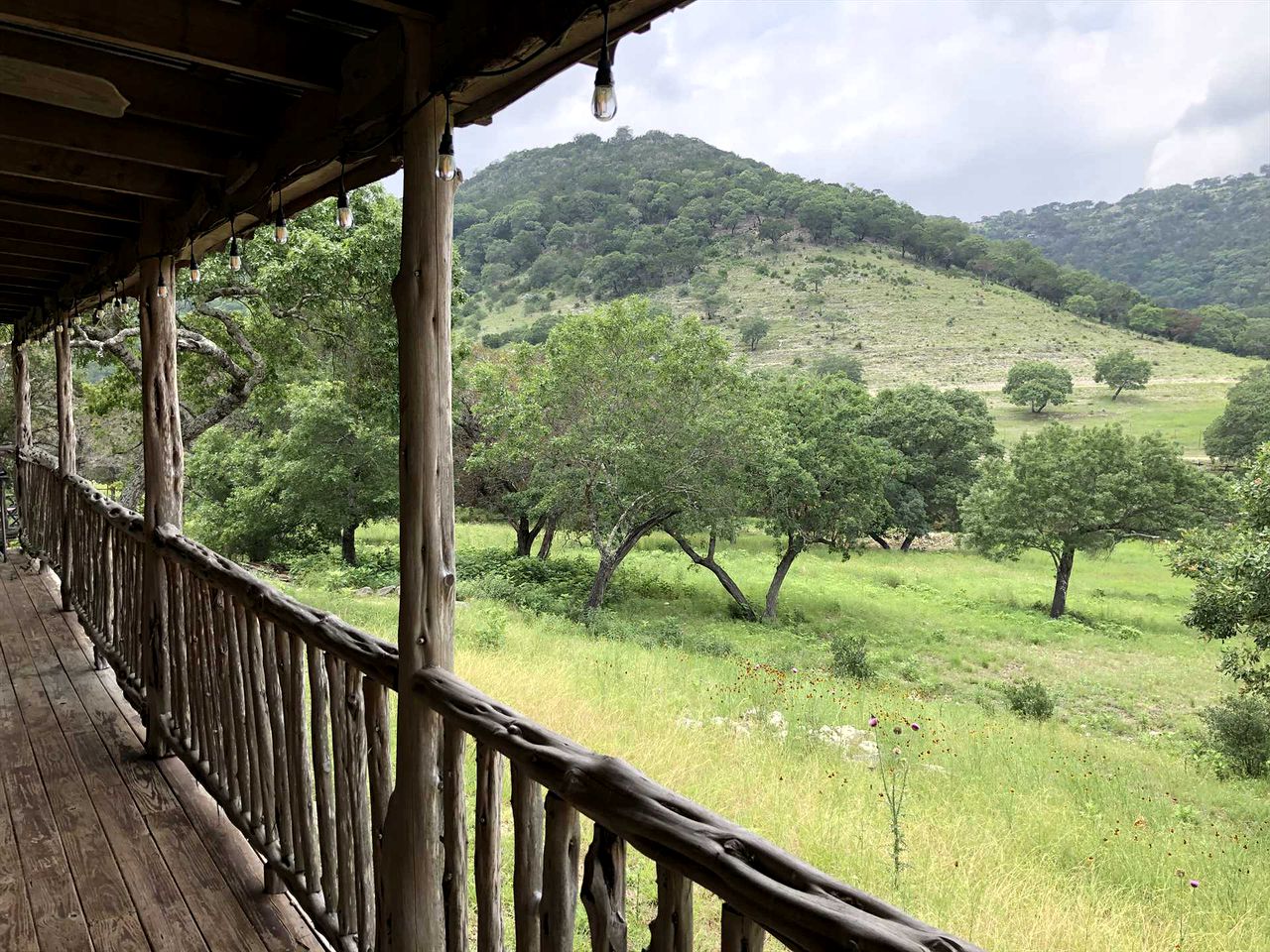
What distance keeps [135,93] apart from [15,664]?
373cm

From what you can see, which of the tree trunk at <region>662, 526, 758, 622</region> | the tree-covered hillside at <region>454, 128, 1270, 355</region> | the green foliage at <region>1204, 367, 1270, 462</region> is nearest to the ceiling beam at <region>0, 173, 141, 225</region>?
the tree trunk at <region>662, 526, 758, 622</region>

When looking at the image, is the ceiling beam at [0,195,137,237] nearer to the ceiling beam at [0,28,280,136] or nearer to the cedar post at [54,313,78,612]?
the ceiling beam at [0,28,280,136]

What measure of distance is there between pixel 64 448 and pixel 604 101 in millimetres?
6257

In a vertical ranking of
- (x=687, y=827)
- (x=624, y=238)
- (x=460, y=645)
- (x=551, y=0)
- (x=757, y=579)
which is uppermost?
(x=624, y=238)

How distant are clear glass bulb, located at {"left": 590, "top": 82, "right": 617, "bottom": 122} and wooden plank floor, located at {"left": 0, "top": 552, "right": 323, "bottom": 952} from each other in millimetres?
2111

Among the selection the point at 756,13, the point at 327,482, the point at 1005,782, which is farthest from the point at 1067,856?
the point at 756,13

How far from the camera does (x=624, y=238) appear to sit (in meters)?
57.6

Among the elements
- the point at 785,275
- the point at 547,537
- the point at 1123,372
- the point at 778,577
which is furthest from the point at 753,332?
the point at 778,577

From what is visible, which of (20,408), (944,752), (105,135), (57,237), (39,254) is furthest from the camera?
(20,408)

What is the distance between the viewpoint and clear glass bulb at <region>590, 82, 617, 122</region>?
1177 millimetres

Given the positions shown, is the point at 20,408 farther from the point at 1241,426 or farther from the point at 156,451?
the point at 1241,426

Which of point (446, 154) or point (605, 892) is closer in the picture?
point (605, 892)

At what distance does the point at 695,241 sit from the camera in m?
61.5

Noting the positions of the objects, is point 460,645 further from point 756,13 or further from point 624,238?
point 756,13
